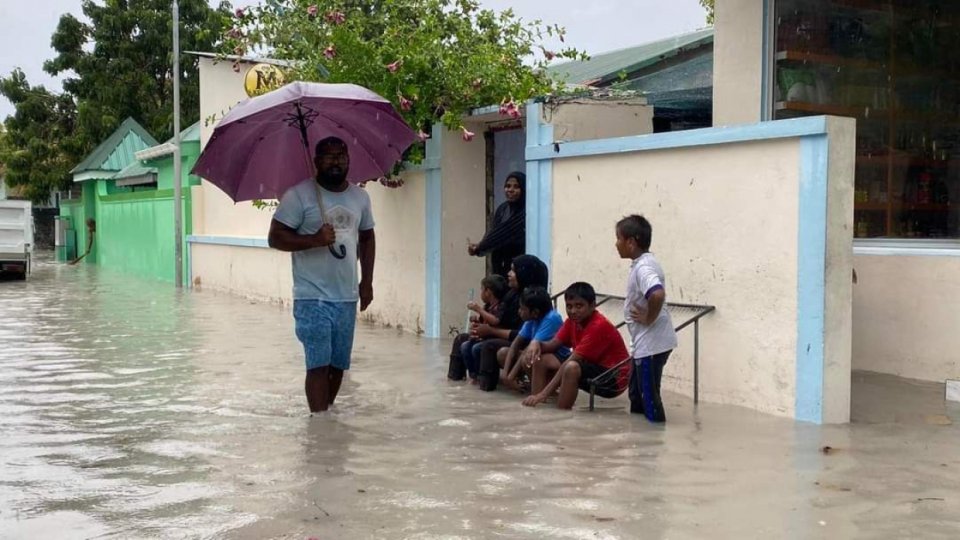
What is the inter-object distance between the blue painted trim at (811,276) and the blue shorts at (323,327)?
3.00m

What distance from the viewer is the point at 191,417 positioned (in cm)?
726

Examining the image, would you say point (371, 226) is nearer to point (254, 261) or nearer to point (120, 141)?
point (254, 261)

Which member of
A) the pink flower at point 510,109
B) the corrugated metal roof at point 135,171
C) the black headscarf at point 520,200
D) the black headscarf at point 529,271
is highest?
the corrugated metal roof at point 135,171

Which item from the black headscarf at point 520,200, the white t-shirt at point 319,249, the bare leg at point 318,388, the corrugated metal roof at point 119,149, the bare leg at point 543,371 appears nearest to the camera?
the white t-shirt at point 319,249

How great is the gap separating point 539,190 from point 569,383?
9.58ft

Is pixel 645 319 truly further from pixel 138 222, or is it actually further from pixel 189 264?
pixel 138 222

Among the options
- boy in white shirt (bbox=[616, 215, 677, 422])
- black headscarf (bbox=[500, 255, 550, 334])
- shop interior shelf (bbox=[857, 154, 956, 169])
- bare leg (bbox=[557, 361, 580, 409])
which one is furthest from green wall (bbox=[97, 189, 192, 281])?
boy in white shirt (bbox=[616, 215, 677, 422])

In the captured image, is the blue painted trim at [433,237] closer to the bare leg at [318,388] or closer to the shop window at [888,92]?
the shop window at [888,92]

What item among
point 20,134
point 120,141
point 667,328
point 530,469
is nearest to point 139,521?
point 530,469

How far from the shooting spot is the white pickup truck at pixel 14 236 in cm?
2412

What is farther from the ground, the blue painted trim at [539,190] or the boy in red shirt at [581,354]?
the blue painted trim at [539,190]

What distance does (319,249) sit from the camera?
22.2 ft

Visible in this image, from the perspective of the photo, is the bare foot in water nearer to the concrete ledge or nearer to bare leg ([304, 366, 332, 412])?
bare leg ([304, 366, 332, 412])

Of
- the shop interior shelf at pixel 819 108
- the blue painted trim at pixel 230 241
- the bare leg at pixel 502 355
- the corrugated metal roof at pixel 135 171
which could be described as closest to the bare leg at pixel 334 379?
the bare leg at pixel 502 355
